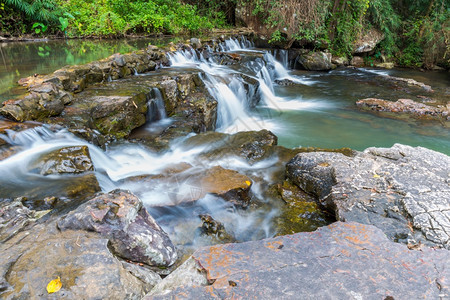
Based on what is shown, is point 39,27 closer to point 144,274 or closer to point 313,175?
point 313,175

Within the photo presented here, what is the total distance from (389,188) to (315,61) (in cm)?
1073

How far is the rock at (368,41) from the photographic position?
14.1 m

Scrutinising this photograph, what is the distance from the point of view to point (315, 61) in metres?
12.8

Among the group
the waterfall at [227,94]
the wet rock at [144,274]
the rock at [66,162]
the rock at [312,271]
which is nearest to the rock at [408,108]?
the waterfall at [227,94]

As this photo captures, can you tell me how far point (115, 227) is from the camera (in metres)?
2.24

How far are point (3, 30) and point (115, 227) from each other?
1228cm

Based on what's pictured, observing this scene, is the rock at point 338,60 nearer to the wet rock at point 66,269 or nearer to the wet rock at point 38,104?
the wet rock at point 38,104

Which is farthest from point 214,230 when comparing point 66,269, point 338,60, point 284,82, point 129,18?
point 338,60

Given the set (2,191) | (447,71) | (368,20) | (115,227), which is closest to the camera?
(115,227)

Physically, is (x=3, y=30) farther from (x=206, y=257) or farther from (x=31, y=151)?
(x=206, y=257)

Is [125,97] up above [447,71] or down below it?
above

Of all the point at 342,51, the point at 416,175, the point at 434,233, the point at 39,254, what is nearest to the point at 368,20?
the point at 342,51

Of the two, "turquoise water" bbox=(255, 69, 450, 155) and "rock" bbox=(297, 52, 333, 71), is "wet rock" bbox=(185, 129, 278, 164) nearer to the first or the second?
"turquoise water" bbox=(255, 69, 450, 155)

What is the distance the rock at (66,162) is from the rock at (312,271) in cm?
245
